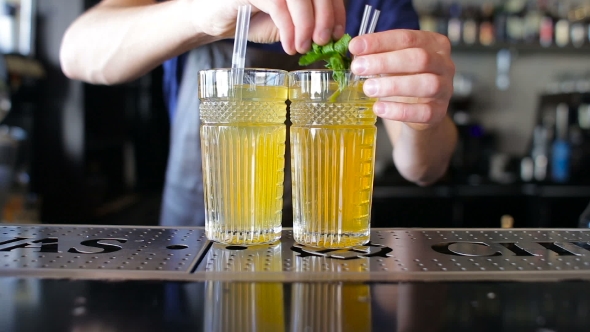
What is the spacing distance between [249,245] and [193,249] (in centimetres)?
8

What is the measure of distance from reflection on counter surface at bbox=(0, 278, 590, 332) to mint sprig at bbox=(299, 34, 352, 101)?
28 cm

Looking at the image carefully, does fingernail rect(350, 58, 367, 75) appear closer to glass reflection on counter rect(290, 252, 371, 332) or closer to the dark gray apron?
glass reflection on counter rect(290, 252, 371, 332)

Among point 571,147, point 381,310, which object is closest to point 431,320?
point 381,310

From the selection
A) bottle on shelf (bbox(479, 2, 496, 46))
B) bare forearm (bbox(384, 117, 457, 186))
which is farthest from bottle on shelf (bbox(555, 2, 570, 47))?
bare forearm (bbox(384, 117, 457, 186))

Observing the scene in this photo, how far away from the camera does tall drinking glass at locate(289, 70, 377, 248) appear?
2.66 feet

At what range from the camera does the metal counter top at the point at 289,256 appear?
2.32 ft

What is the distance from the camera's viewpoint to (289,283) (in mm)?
675

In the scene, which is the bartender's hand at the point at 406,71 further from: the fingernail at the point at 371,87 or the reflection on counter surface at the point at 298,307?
the reflection on counter surface at the point at 298,307

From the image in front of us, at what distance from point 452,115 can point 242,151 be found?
2.67 meters

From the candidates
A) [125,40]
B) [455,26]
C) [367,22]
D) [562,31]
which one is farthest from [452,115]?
[367,22]

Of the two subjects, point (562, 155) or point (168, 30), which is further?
point (562, 155)

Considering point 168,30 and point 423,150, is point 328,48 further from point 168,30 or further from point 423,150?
point 423,150

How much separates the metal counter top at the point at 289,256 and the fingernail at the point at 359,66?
25 centimetres

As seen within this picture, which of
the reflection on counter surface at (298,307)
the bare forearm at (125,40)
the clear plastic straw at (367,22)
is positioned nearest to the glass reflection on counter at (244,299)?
the reflection on counter surface at (298,307)
